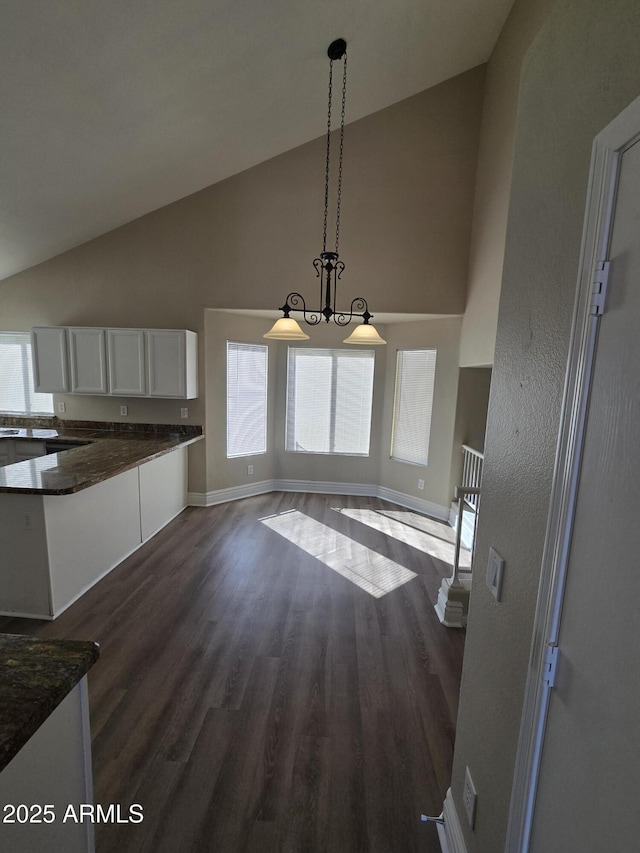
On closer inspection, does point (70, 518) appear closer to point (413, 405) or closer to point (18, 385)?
point (18, 385)

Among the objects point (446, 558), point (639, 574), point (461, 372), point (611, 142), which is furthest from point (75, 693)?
point (461, 372)

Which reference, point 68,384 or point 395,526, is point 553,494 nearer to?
point 395,526

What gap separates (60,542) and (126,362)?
237cm

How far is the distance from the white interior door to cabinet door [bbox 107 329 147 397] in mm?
4585

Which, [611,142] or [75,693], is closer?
[611,142]

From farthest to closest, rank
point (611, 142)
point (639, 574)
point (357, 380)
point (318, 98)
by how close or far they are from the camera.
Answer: point (357, 380) → point (318, 98) → point (611, 142) → point (639, 574)

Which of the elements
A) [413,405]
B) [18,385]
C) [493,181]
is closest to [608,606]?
[493,181]

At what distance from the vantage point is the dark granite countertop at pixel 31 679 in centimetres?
76

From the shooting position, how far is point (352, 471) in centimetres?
579

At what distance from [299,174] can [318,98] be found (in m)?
0.83

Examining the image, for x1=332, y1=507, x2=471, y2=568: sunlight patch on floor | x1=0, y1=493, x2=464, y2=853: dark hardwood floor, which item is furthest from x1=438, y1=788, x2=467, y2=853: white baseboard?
x1=332, y1=507, x2=471, y2=568: sunlight patch on floor

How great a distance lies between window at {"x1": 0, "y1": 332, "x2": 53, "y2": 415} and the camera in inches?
201

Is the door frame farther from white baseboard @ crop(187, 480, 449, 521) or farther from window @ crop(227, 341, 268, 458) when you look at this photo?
window @ crop(227, 341, 268, 458)

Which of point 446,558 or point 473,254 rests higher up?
point 473,254
